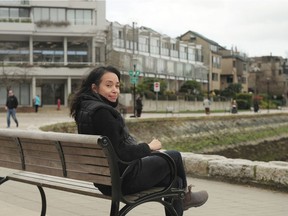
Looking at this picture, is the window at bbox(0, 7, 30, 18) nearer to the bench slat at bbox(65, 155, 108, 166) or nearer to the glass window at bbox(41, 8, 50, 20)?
the glass window at bbox(41, 8, 50, 20)

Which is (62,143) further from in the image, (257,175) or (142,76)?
(142,76)

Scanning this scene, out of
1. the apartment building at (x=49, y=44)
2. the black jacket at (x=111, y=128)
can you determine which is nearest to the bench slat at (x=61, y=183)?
the black jacket at (x=111, y=128)

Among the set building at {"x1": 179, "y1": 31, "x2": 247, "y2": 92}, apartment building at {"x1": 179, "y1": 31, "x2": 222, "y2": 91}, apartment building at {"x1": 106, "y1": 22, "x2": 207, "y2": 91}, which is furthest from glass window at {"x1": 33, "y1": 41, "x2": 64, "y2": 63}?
building at {"x1": 179, "y1": 31, "x2": 247, "y2": 92}

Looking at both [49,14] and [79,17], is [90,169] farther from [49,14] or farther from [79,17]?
[79,17]

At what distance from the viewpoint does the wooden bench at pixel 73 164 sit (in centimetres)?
451

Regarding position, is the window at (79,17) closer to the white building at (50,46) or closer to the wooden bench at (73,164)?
the white building at (50,46)

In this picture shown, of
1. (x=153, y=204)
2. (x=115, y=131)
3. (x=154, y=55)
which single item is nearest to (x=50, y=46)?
(x=154, y=55)

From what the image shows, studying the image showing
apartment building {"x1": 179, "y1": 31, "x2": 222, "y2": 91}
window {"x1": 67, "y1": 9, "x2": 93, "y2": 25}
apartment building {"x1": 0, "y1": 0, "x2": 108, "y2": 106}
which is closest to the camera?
apartment building {"x1": 0, "y1": 0, "x2": 108, "y2": 106}

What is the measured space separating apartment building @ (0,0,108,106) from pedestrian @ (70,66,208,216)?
188 feet

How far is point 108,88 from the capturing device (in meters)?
5.26

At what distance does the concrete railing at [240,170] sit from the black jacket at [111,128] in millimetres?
4083

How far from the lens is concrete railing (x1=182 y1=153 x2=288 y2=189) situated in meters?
8.40

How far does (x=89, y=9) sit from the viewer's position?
220 feet

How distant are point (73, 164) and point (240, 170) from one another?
4.70m
